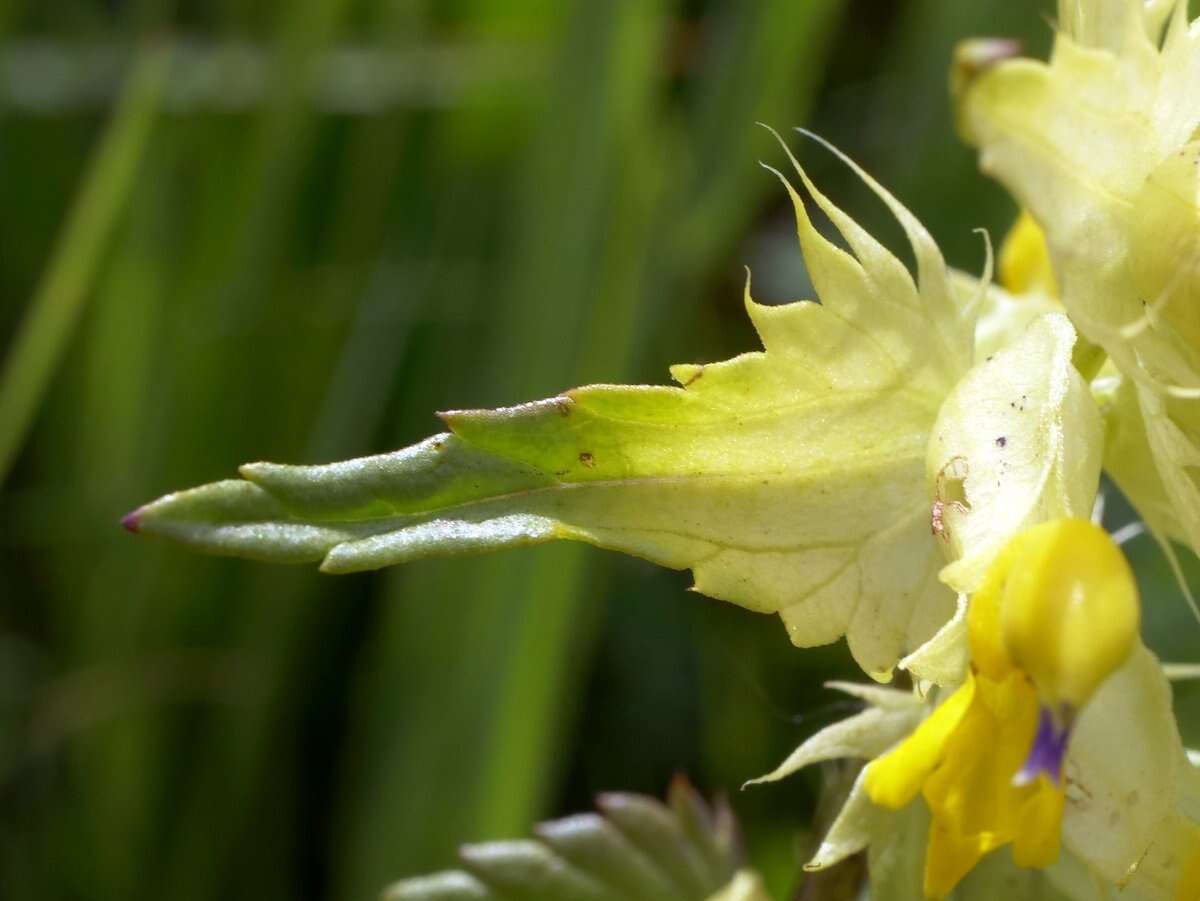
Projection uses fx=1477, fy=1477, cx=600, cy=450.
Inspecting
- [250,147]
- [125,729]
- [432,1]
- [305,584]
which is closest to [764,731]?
[305,584]

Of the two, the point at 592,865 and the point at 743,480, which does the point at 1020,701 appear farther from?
the point at 592,865

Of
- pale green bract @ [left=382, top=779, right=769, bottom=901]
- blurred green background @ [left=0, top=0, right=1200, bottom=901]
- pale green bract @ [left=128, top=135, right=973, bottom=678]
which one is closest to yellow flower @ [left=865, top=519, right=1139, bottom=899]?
pale green bract @ [left=128, top=135, right=973, bottom=678]

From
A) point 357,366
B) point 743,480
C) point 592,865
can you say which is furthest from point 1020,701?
point 357,366

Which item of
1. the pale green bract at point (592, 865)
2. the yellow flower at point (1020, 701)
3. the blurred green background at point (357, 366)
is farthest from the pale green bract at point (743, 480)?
the blurred green background at point (357, 366)

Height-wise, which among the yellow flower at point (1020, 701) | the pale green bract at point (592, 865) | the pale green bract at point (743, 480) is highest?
the pale green bract at point (743, 480)

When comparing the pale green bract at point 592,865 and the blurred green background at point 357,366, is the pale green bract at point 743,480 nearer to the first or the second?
the pale green bract at point 592,865

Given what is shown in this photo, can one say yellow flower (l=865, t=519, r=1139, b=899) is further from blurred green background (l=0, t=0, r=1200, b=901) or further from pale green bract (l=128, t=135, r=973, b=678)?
blurred green background (l=0, t=0, r=1200, b=901)

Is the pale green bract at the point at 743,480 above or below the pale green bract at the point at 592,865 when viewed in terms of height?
above
